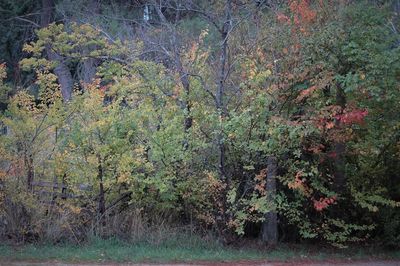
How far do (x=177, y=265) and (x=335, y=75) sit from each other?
510cm

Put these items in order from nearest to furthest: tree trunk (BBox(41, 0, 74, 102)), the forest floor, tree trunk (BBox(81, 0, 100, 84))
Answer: the forest floor → tree trunk (BBox(81, 0, 100, 84)) → tree trunk (BBox(41, 0, 74, 102))

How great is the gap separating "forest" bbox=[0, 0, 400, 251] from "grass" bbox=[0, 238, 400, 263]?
39cm

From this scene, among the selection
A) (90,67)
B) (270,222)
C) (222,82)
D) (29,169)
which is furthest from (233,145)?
(90,67)

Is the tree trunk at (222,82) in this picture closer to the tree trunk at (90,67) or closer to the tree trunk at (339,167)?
the tree trunk at (339,167)

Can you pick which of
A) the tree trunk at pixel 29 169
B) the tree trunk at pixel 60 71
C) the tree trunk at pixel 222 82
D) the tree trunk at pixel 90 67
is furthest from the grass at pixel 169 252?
the tree trunk at pixel 60 71

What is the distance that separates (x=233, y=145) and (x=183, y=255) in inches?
110

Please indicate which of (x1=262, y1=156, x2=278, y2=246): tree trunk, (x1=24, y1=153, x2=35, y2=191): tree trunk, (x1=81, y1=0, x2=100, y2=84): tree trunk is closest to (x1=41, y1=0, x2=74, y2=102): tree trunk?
(x1=81, y1=0, x2=100, y2=84): tree trunk

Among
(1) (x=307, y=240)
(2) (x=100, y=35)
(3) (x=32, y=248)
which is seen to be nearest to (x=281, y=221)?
(1) (x=307, y=240)

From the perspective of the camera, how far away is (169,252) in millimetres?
11367

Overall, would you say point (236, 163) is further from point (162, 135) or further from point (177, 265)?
point (177, 265)

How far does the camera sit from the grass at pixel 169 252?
427 inches

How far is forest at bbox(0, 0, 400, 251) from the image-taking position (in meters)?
11.4

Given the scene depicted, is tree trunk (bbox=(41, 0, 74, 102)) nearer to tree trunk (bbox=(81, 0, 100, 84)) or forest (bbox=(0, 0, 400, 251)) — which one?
tree trunk (bbox=(81, 0, 100, 84))

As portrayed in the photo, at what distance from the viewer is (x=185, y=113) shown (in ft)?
41.6
